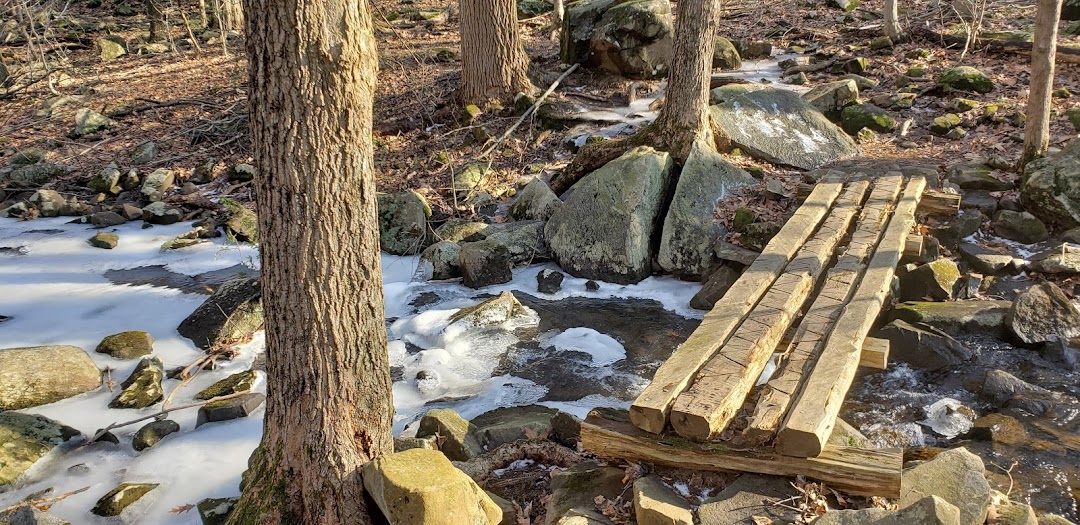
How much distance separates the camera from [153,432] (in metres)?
5.76

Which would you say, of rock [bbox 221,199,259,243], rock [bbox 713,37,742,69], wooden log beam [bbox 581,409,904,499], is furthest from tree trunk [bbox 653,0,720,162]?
rock [bbox 221,199,259,243]

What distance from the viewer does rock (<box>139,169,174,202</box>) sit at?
12.0 metres

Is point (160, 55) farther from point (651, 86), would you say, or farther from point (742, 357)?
point (742, 357)

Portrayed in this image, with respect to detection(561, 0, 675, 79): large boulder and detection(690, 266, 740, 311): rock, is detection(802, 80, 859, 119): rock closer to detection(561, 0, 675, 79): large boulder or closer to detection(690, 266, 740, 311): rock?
detection(561, 0, 675, 79): large boulder

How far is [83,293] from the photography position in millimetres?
8875

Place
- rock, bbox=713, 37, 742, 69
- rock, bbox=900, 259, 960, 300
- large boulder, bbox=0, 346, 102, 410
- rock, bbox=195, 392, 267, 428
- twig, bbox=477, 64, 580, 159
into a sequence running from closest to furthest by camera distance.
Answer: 1. rock, bbox=195, 392, 267, 428
2. large boulder, bbox=0, 346, 102, 410
3. rock, bbox=900, 259, 960, 300
4. twig, bbox=477, 64, 580, 159
5. rock, bbox=713, 37, 742, 69

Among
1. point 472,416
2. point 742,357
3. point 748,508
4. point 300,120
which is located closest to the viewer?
point 300,120

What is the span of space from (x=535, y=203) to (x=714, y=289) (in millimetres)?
2962

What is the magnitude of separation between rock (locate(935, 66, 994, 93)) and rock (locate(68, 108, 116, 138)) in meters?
14.9

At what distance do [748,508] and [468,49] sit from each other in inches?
403

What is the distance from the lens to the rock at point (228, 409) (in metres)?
6.03

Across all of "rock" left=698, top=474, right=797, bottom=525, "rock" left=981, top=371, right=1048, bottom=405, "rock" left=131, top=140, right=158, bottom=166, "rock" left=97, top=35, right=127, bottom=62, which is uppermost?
"rock" left=97, top=35, right=127, bottom=62

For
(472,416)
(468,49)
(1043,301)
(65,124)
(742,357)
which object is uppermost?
(468,49)

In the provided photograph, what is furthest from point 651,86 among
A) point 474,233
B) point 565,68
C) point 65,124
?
point 65,124
